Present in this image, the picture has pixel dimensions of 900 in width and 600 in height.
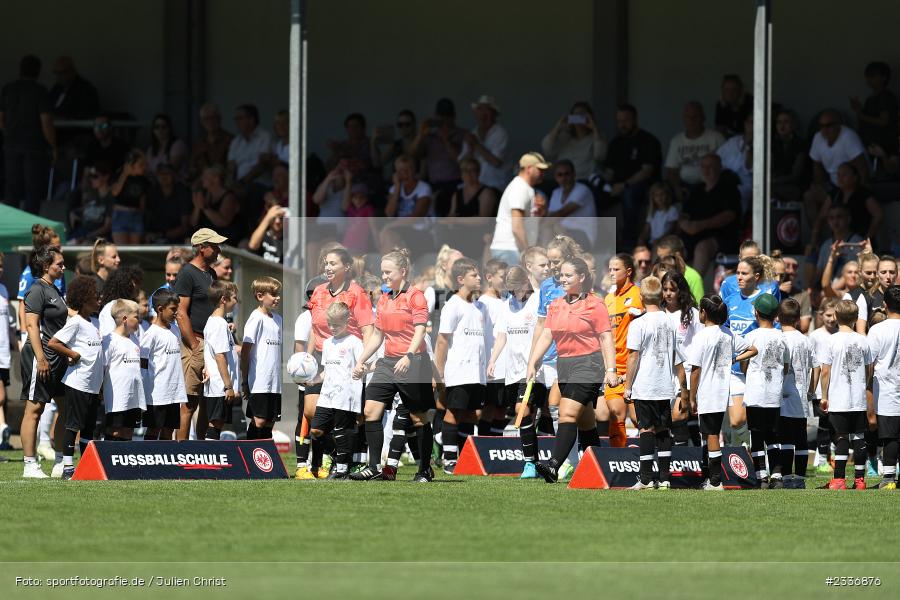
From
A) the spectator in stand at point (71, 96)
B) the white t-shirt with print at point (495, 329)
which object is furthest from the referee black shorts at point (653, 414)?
the spectator in stand at point (71, 96)

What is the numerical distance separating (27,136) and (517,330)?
387 inches

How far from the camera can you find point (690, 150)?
19.9 m

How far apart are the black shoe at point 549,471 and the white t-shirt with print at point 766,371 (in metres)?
1.76

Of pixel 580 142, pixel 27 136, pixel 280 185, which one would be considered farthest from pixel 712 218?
pixel 27 136

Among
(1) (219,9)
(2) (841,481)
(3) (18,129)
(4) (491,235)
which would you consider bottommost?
(2) (841,481)

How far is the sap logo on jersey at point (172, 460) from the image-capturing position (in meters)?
12.6

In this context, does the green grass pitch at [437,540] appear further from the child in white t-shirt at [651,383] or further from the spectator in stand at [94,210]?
the spectator in stand at [94,210]

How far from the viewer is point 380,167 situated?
68.6ft

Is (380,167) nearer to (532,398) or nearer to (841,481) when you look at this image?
(532,398)

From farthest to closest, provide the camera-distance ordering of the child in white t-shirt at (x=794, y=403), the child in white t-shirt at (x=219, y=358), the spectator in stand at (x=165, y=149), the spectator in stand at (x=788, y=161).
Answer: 1. the spectator in stand at (x=165, y=149)
2. the spectator in stand at (x=788, y=161)
3. the child in white t-shirt at (x=219, y=358)
4. the child in white t-shirt at (x=794, y=403)

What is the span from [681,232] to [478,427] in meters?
4.86

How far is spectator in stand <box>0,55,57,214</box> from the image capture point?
21.7 meters

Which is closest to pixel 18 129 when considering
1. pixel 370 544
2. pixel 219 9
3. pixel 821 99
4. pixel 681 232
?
pixel 219 9

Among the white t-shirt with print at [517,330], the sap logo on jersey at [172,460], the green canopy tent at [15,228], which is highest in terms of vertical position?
the green canopy tent at [15,228]
